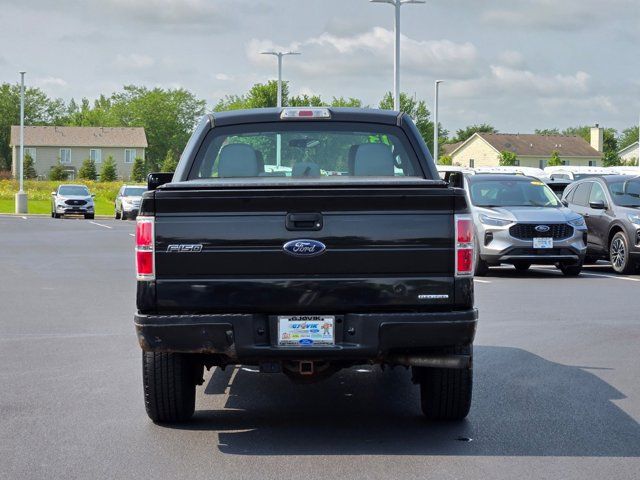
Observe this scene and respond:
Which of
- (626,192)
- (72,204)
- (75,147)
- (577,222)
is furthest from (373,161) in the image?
(75,147)

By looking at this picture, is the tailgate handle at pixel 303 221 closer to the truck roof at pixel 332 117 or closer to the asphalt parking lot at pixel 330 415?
the asphalt parking lot at pixel 330 415

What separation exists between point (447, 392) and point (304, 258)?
138 cm

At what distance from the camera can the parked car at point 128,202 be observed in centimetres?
5084

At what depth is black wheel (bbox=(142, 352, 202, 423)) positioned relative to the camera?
684 centimetres

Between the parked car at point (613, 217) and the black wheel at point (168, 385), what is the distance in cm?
1327

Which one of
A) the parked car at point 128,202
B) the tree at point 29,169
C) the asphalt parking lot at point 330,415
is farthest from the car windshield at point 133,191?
the tree at point 29,169

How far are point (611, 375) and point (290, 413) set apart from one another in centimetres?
285

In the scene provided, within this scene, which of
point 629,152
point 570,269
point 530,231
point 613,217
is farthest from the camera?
point 629,152

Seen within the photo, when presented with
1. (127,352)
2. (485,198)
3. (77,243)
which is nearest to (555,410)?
(127,352)

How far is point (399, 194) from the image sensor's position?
6309 millimetres

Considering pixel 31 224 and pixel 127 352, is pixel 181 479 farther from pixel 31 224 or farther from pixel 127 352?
pixel 31 224

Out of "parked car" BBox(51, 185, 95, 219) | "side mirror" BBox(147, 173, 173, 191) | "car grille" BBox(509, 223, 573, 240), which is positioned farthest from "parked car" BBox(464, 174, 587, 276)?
"parked car" BBox(51, 185, 95, 219)

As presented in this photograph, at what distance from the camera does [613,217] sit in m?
19.6

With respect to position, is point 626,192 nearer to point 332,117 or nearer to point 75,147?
point 332,117
